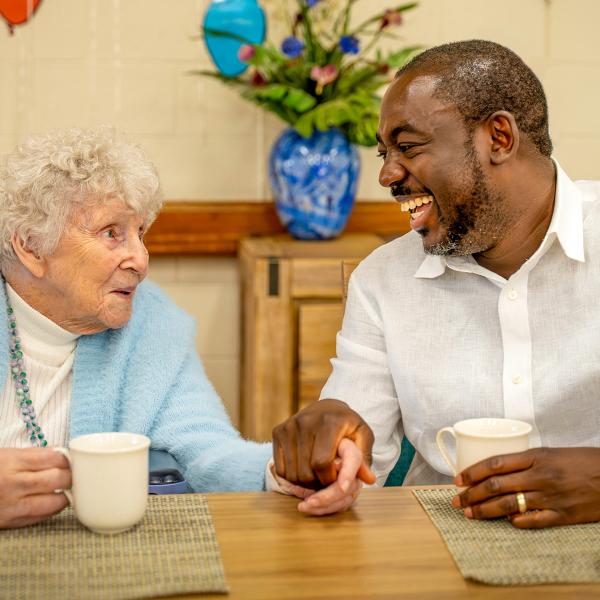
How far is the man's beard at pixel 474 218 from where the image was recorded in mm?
1277

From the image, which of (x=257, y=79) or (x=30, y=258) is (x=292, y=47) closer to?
(x=257, y=79)

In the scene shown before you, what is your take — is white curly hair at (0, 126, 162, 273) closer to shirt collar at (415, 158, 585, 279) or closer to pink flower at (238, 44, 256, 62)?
shirt collar at (415, 158, 585, 279)

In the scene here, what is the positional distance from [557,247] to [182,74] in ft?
5.98

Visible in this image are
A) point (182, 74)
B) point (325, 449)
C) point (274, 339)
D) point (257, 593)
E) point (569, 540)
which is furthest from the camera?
point (182, 74)

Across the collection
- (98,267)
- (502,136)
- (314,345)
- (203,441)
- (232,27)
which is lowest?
(314,345)

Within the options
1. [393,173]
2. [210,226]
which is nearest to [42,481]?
[393,173]

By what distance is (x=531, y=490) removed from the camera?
0.94m

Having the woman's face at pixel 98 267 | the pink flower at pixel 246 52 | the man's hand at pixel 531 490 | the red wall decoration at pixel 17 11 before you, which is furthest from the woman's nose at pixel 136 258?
the red wall decoration at pixel 17 11

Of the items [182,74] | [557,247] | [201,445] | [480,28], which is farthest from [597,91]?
[201,445]

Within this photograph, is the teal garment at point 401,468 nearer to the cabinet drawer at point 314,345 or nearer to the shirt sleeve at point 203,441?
the shirt sleeve at point 203,441

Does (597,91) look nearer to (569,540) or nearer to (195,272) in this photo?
(195,272)

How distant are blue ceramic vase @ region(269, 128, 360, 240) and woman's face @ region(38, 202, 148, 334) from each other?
1106 millimetres

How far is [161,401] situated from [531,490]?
0.73 metres

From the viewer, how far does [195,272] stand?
287cm
